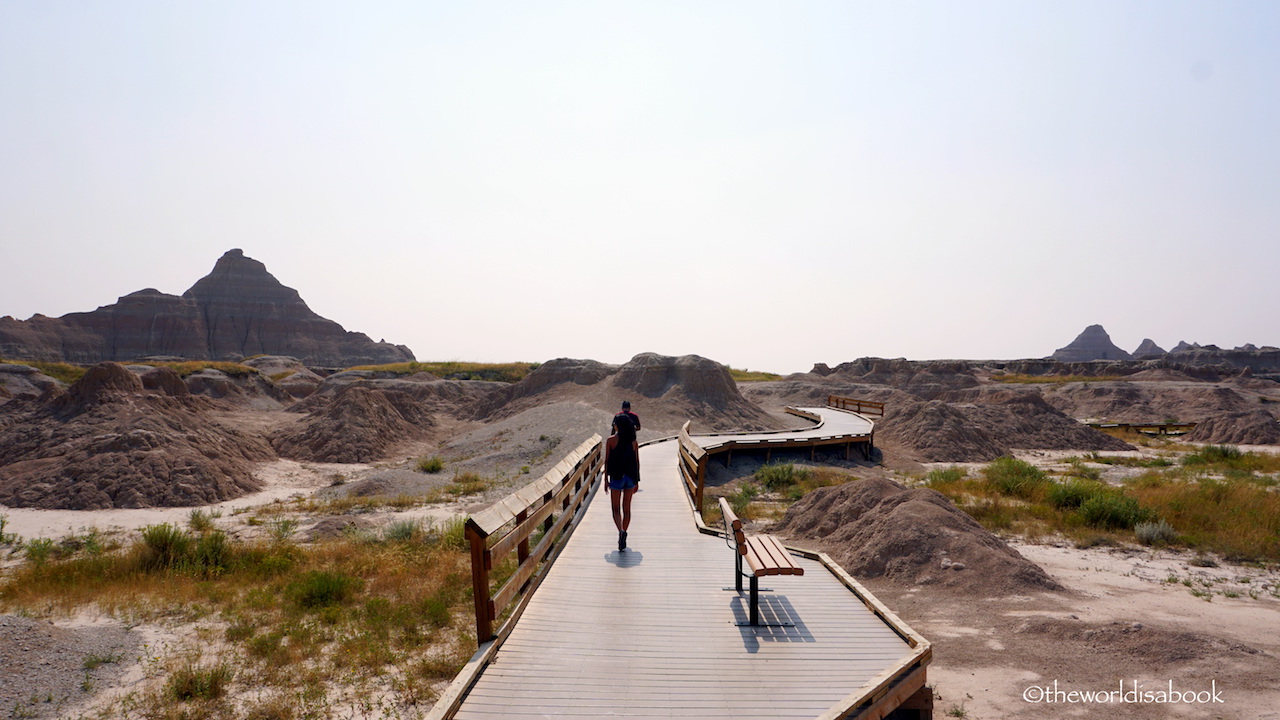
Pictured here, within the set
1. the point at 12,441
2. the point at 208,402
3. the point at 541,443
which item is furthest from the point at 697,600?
the point at 208,402

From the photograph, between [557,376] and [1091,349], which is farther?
[1091,349]

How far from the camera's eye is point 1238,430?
35.7 meters

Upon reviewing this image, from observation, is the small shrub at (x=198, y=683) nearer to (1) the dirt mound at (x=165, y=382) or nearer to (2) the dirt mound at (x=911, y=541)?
(2) the dirt mound at (x=911, y=541)

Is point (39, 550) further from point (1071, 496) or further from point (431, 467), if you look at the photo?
point (1071, 496)

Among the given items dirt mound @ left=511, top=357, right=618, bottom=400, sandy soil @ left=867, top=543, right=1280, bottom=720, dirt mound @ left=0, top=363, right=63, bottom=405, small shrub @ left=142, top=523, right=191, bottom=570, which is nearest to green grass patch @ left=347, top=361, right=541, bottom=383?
dirt mound @ left=511, top=357, right=618, bottom=400

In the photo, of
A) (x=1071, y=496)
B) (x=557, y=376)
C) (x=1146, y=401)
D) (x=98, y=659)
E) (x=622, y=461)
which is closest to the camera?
(x=98, y=659)

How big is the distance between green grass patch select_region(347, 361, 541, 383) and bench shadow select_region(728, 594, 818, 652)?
5346 cm

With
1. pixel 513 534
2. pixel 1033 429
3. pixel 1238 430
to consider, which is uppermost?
pixel 513 534

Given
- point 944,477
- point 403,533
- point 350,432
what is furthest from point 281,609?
point 350,432

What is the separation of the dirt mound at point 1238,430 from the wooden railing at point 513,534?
43343mm

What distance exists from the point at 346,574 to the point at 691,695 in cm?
764

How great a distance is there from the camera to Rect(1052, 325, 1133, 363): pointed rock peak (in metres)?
176

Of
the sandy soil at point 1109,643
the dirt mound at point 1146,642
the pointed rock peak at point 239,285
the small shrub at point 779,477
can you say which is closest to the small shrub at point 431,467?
the small shrub at point 779,477

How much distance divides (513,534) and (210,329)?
443ft
